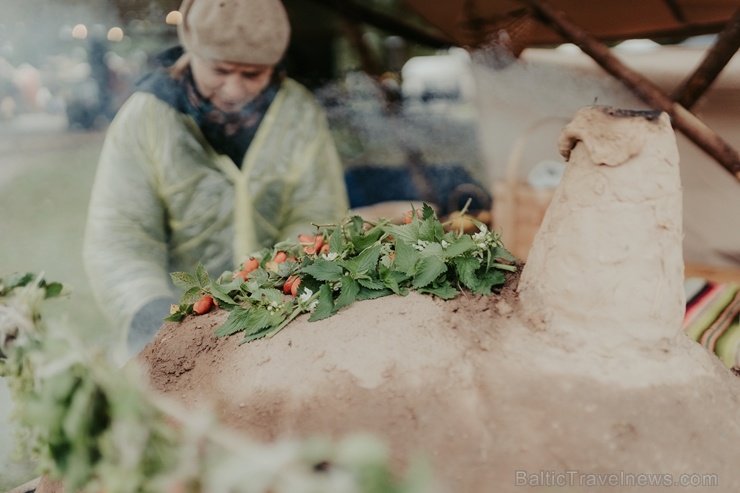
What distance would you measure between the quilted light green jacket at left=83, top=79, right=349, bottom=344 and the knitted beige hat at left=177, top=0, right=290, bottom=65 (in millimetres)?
334

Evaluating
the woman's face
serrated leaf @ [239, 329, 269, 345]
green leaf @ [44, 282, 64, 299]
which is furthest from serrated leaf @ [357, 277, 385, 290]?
the woman's face

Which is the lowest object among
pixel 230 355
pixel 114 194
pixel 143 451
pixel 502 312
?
pixel 114 194

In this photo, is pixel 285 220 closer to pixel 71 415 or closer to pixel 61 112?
pixel 61 112

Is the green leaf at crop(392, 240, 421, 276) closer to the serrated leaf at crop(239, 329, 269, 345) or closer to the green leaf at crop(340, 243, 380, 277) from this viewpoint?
the green leaf at crop(340, 243, 380, 277)

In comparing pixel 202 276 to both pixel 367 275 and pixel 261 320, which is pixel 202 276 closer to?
pixel 261 320

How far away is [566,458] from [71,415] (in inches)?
45.7

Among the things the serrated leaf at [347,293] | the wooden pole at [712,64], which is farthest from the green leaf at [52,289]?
the wooden pole at [712,64]

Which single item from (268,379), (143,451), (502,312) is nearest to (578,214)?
(502,312)

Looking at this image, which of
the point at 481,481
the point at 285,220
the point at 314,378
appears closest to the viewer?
the point at 481,481

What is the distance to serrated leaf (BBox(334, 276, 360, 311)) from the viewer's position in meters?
2.06

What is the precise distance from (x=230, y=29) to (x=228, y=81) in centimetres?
31

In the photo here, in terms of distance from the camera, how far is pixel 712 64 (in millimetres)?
3395

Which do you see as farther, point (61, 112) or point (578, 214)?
point (61, 112)

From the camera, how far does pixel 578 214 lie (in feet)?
6.27
